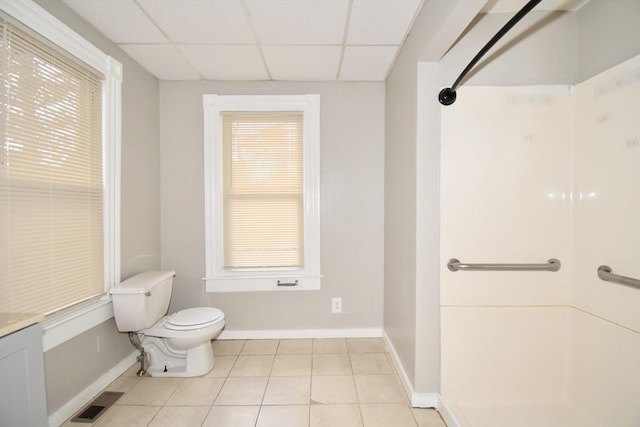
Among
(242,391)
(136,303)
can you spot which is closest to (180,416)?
(242,391)

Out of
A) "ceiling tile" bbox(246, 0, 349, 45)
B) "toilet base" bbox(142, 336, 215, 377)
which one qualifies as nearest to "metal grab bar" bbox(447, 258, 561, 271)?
"ceiling tile" bbox(246, 0, 349, 45)

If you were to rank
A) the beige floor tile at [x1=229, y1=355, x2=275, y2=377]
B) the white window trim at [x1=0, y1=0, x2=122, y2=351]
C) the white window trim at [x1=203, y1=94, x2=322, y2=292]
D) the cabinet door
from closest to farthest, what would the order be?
the cabinet door → the white window trim at [x1=0, y1=0, x2=122, y2=351] → the beige floor tile at [x1=229, y1=355, x2=275, y2=377] → the white window trim at [x1=203, y1=94, x2=322, y2=292]

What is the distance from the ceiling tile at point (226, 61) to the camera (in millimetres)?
1917

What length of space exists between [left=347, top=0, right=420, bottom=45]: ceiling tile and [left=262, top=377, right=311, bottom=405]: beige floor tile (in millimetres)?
2277

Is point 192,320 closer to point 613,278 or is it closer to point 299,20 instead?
point 299,20

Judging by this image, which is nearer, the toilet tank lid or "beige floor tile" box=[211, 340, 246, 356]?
the toilet tank lid

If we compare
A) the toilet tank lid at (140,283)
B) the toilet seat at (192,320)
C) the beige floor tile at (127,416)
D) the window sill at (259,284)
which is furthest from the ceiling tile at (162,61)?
the beige floor tile at (127,416)

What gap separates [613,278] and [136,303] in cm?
259

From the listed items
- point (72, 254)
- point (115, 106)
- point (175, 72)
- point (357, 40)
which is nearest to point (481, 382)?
point (357, 40)

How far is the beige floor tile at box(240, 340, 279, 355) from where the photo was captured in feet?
7.39

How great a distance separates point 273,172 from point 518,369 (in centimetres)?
217

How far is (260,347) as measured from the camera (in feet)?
7.63

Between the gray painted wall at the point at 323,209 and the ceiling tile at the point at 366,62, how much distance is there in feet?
0.34

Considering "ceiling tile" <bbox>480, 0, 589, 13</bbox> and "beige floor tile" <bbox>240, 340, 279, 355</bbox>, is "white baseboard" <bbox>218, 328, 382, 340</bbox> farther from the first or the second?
"ceiling tile" <bbox>480, 0, 589, 13</bbox>
